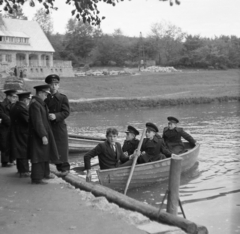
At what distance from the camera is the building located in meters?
59.8

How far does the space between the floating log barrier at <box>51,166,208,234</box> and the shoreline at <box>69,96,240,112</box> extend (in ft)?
92.5

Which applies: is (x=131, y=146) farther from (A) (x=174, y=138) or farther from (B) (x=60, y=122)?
(B) (x=60, y=122)

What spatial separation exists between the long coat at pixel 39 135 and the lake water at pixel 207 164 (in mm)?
2520

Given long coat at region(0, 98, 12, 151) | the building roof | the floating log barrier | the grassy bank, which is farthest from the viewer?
the building roof

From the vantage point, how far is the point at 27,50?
6203 centimetres

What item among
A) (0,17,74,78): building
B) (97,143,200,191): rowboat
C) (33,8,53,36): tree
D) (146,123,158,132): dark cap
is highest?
(33,8,53,36): tree

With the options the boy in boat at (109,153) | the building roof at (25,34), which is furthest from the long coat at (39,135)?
the building roof at (25,34)

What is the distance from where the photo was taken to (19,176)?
9570mm

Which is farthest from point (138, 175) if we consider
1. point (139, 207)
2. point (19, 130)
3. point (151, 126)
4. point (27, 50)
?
point (27, 50)

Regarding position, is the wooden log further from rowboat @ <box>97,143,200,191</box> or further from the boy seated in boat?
the boy seated in boat

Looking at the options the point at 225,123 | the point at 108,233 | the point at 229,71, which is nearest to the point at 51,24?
the point at 229,71

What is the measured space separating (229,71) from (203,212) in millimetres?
64999

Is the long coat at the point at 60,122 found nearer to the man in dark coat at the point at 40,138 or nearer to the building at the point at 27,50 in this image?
the man in dark coat at the point at 40,138

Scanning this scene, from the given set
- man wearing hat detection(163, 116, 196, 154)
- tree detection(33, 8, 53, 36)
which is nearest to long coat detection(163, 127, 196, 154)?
man wearing hat detection(163, 116, 196, 154)
